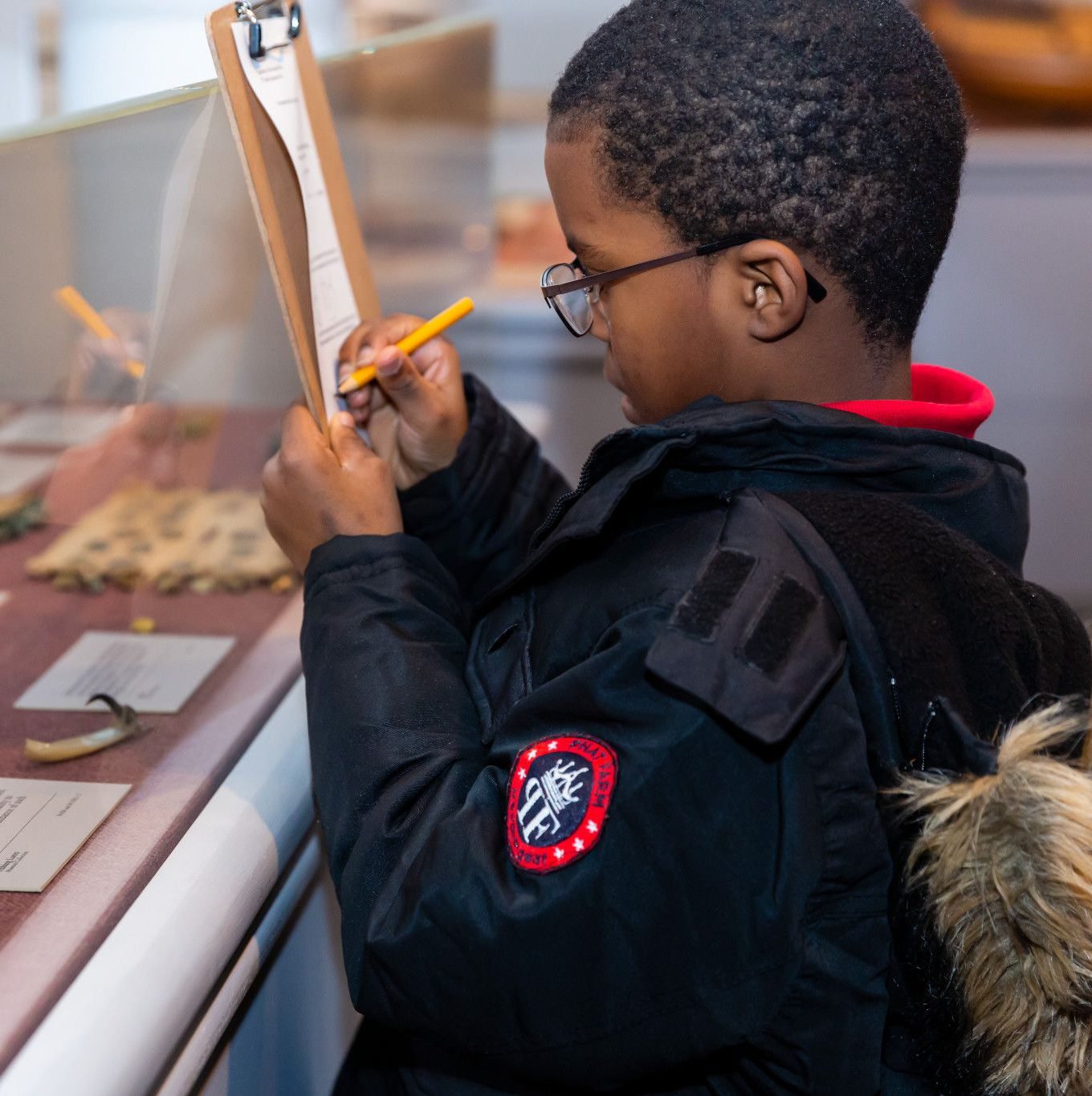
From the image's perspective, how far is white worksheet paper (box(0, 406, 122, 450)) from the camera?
37.1 inches

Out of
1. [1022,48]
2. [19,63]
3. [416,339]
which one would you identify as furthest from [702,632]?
[1022,48]

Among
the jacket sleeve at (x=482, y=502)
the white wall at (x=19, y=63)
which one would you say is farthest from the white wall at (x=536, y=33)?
the jacket sleeve at (x=482, y=502)

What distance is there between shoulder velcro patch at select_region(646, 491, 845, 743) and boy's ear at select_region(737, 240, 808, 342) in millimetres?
174

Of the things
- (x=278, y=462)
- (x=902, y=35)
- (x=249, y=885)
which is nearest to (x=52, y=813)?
(x=249, y=885)

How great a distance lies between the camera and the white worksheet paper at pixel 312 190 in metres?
0.81

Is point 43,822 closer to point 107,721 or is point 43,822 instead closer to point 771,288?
point 107,721

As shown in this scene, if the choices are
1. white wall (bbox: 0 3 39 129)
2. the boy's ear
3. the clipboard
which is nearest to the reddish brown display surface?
the clipboard

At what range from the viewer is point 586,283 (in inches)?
30.1

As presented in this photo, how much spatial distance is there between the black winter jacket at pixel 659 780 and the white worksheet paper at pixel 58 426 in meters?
0.37

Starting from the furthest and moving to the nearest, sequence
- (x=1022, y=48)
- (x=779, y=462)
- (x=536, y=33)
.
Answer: (x=536, y=33) → (x=1022, y=48) → (x=779, y=462)

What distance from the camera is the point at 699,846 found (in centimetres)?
58

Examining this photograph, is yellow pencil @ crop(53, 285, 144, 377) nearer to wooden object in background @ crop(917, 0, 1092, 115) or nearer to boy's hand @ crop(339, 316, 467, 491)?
boy's hand @ crop(339, 316, 467, 491)

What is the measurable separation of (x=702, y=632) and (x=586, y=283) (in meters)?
0.29

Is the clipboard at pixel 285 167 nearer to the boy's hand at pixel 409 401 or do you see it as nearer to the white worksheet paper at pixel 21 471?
the boy's hand at pixel 409 401
